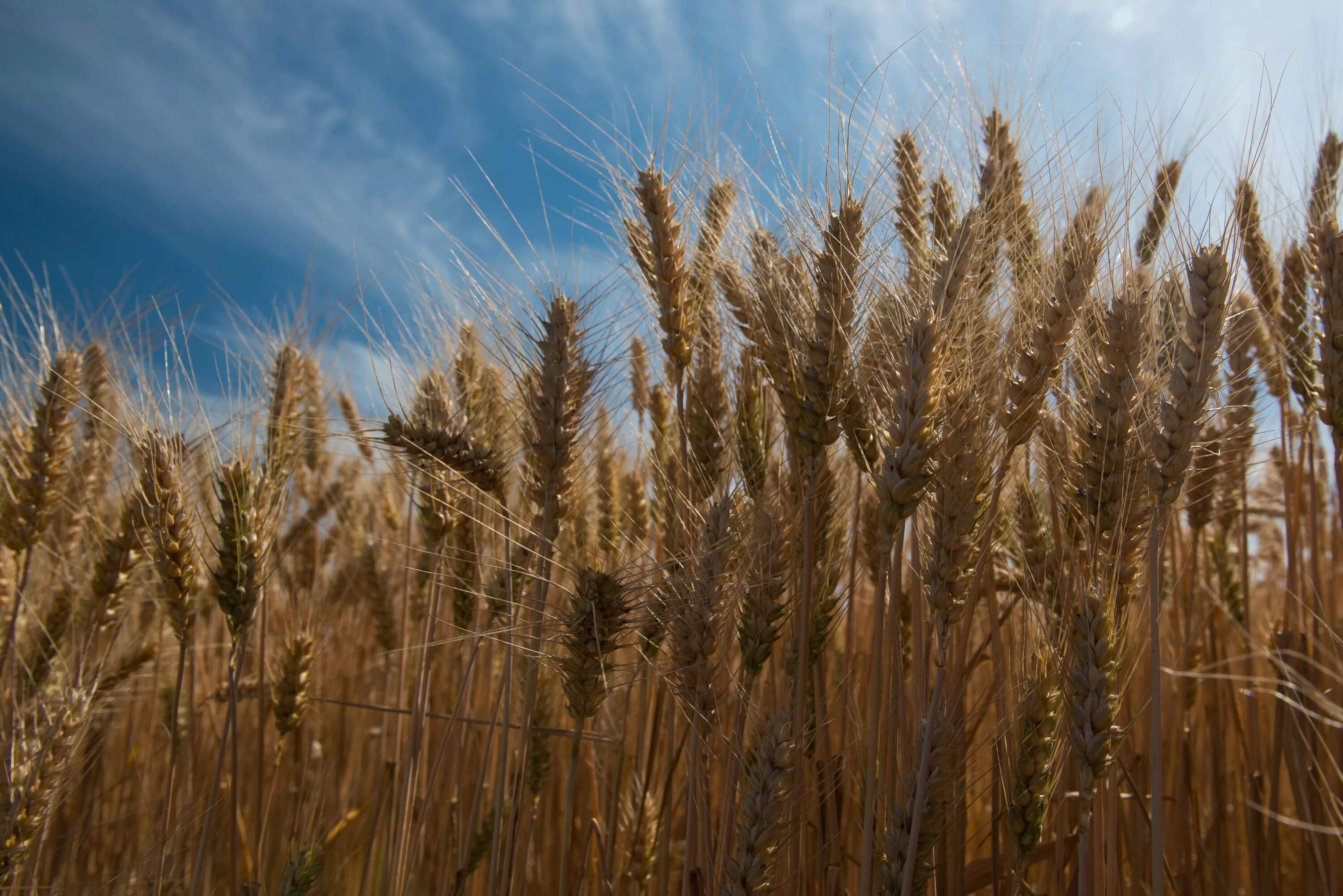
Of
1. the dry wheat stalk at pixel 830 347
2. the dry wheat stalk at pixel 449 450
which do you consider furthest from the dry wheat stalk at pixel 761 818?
the dry wheat stalk at pixel 449 450

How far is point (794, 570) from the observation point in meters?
1.63

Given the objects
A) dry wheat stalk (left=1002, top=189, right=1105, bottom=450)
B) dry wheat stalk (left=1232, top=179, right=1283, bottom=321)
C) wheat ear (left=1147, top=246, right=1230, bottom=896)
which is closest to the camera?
wheat ear (left=1147, top=246, right=1230, bottom=896)

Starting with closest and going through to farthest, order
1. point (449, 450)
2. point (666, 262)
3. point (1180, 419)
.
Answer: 1. point (1180, 419)
2. point (449, 450)
3. point (666, 262)

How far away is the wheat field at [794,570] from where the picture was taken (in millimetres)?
1354

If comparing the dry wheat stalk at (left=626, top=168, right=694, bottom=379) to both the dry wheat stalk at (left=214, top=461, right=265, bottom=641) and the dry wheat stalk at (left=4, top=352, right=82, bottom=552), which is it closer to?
the dry wheat stalk at (left=214, top=461, right=265, bottom=641)

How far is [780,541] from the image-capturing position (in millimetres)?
1614

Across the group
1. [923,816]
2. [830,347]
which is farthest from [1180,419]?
[923,816]

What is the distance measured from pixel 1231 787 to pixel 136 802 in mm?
4067

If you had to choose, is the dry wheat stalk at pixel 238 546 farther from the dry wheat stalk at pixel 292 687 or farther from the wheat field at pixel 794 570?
the dry wheat stalk at pixel 292 687

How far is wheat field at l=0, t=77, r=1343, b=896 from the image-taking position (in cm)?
135

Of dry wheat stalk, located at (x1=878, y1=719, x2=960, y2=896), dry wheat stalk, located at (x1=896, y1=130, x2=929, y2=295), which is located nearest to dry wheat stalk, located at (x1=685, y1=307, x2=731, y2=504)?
dry wheat stalk, located at (x1=896, y1=130, x2=929, y2=295)

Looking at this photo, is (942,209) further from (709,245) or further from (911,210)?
(709,245)

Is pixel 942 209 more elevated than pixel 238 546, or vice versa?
pixel 942 209

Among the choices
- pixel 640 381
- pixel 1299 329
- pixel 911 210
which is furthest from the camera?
pixel 640 381
